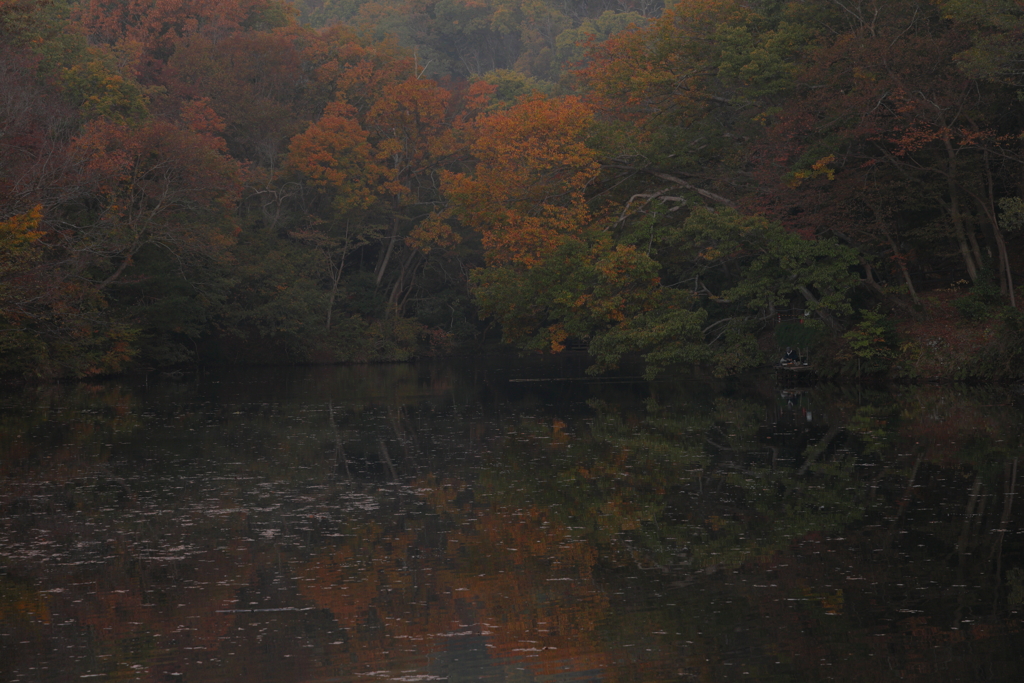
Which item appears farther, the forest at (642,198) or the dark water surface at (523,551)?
the forest at (642,198)

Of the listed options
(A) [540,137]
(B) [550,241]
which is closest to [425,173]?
(A) [540,137]

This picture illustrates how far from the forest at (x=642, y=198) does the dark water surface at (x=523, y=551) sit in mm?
8035

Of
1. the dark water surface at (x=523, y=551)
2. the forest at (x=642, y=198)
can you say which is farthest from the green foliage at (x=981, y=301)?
the dark water surface at (x=523, y=551)

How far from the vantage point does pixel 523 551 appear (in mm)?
11047

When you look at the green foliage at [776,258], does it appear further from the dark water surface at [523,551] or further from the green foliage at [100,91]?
the green foliage at [100,91]

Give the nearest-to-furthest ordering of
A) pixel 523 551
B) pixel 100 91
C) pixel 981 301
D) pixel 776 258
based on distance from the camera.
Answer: pixel 523 551 → pixel 981 301 → pixel 776 258 → pixel 100 91

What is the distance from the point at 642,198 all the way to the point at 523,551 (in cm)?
2332

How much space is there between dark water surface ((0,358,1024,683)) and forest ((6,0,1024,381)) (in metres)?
8.04

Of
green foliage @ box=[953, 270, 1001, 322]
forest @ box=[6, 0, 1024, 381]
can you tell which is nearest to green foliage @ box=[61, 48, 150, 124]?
forest @ box=[6, 0, 1024, 381]

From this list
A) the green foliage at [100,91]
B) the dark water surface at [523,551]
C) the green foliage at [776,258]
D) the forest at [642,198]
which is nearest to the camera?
the dark water surface at [523,551]

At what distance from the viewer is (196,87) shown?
1880 inches

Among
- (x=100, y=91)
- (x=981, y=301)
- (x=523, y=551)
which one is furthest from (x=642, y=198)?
(x=523, y=551)

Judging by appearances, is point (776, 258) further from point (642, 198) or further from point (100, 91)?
point (100, 91)

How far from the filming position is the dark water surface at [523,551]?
309 inches
